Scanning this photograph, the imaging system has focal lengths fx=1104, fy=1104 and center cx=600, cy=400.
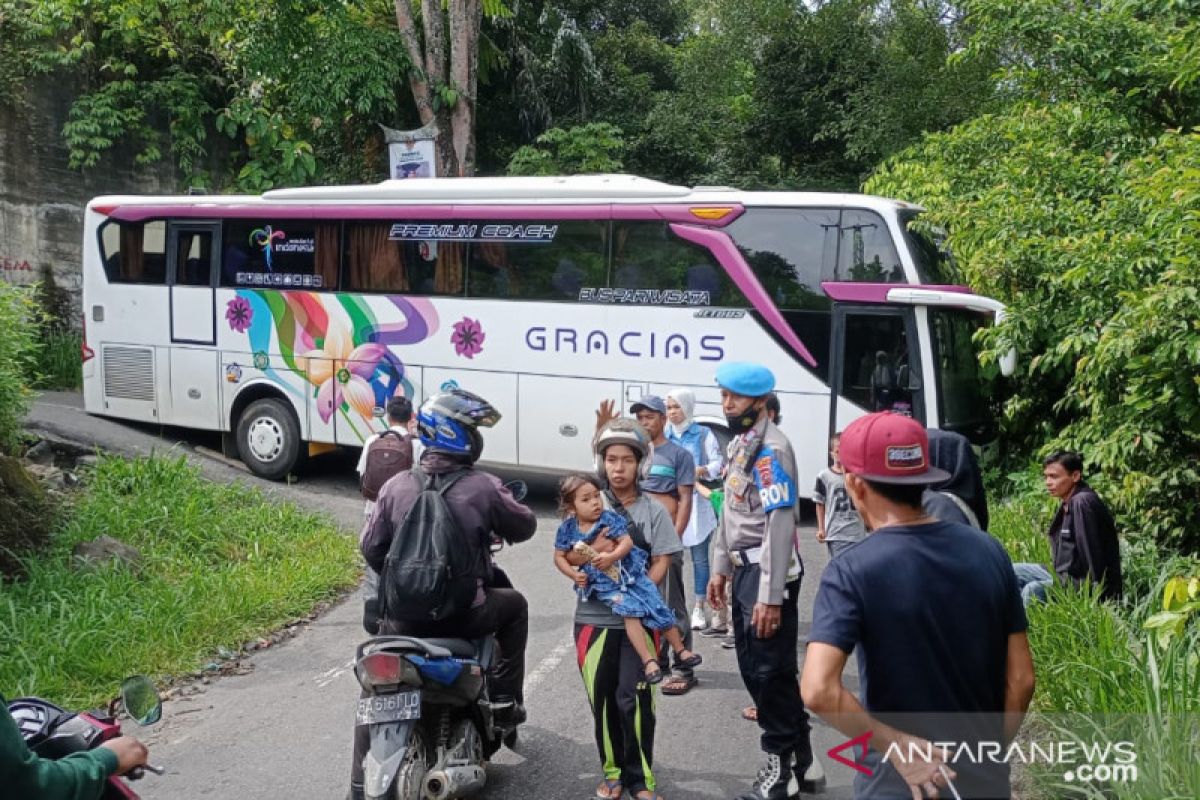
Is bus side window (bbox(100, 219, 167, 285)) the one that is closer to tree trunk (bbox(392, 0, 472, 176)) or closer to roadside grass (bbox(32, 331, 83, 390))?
roadside grass (bbox(32, 331, 83, 390))

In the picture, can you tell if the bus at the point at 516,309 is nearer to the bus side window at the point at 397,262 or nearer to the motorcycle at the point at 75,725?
the bus side window at the point at 397,262

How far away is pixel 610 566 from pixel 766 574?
668 mm

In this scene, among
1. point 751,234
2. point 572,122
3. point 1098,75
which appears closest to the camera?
point 1098,75

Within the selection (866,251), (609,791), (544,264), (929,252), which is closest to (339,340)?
(544,264)

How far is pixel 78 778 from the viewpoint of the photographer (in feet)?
8.61

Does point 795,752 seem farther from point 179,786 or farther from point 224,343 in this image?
point 224,343

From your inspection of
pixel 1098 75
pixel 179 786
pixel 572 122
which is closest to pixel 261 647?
pixel 179 786

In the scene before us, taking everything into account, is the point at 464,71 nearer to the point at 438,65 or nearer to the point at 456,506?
the point at 438,65

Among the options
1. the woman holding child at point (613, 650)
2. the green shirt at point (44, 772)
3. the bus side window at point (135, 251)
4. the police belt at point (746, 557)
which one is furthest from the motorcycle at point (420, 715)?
the bus side window at point (135, 251)

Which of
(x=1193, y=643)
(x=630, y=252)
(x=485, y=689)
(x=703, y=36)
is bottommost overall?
(x=485, y=689)

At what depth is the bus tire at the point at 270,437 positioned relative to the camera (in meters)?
12.8

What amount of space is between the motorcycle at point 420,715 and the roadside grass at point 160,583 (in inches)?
103

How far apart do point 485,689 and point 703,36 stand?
20461 mm

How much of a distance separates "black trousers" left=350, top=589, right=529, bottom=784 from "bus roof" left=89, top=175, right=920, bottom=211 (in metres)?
6.54
